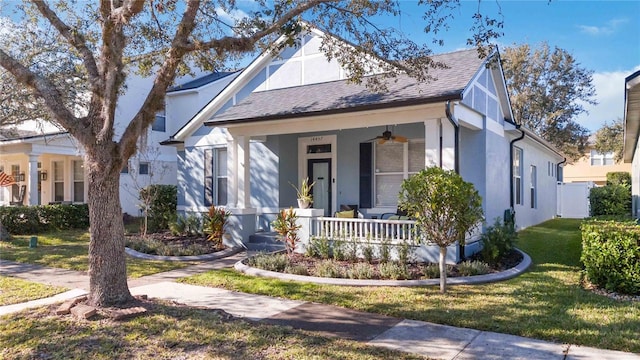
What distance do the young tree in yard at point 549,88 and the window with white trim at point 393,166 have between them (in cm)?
2020

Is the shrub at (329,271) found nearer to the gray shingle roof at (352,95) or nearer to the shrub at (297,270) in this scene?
the shrub at (297,270)

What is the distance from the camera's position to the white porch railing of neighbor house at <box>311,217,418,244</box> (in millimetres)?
9531

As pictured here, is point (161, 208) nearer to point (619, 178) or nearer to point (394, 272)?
point (394, 272)

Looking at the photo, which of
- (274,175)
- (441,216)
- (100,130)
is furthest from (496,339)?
(274,175)

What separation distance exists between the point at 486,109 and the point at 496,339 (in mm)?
7806

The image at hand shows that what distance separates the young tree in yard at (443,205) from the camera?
283 inches

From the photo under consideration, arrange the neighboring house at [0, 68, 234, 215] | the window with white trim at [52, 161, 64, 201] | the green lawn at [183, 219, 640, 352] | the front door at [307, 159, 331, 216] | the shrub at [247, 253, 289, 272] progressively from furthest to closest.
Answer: the window with white trim at [52, 161, 64, 201] < the neighboring house at [0, 68, 234, 215] < the front door at [307, 159, 331, 216] < the shrub at [247, 253, 289, 272] < the green lawn at [183, 219, 640, 352]

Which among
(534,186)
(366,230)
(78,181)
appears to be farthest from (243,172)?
(78,181)

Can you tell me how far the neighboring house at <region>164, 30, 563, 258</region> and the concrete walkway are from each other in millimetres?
3985

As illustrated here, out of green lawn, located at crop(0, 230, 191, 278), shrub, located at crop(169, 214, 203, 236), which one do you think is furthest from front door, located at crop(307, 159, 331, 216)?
green lawn, located at crop(0, 230, 191, 278)

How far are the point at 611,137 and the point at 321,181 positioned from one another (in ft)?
94.6

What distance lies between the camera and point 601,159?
124ft

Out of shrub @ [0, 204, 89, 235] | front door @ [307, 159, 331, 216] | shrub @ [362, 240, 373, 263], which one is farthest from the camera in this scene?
shrub @ [0, 204, 89, 235]

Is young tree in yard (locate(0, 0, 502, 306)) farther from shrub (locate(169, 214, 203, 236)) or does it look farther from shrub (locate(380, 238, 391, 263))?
shrub (locate(169, 214, 203, 236))
